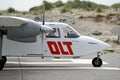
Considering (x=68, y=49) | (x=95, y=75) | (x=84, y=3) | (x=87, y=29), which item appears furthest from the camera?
(x=84, y=3)

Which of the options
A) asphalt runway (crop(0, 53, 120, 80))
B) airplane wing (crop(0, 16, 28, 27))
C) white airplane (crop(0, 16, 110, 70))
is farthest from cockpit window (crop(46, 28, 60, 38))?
airplane wing (crop(0, 16, 28, 27))

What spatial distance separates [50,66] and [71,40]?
5.92ft

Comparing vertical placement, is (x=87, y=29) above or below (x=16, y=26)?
below

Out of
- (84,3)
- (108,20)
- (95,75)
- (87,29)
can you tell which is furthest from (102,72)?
(84,3)

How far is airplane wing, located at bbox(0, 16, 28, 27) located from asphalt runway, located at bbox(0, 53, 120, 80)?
2.09 metres

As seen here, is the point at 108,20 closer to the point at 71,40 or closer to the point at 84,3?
the point at 84,3

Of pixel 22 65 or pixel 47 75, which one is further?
pixel 22 65

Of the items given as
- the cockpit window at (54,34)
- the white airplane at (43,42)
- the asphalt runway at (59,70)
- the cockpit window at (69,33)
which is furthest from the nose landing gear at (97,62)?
the cockpit window at (54,34)

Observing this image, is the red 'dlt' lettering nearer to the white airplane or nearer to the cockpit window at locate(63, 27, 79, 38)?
the white airplane

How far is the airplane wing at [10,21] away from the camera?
1806 centimetres

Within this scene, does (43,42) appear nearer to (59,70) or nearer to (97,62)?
(59,70)

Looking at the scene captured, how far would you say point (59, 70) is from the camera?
19.9m

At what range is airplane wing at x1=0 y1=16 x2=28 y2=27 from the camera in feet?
59.3

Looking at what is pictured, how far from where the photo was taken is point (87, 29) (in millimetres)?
49969
